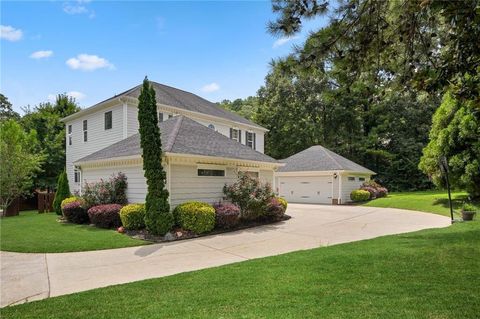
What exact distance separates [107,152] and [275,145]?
26.2 meters

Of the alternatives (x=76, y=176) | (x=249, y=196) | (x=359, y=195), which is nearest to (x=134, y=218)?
(x=249, y=196)

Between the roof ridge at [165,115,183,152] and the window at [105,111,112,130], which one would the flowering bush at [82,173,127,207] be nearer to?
the roof ridge at [165,115,183,152]

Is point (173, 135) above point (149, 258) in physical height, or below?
above

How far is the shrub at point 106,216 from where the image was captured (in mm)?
12383

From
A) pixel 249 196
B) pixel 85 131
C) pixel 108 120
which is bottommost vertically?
pixel 249 196

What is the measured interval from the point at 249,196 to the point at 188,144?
3.19 meters

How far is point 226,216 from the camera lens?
39.5 ft

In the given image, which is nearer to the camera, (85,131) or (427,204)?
(427,204)

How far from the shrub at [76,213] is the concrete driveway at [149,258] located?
564 centimetres

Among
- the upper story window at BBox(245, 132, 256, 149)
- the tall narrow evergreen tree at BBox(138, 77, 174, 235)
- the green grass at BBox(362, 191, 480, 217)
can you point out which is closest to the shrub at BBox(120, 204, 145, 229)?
the tall narrow evergreen tree at BBox(138, 77, 174, 235)

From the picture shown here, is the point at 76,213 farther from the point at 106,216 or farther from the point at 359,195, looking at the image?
the point at 359,195

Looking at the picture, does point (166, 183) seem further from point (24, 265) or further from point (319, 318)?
point (319, 318)

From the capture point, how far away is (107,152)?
51.9 ft

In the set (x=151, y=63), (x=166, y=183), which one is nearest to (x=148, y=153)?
(x=166, y=183)
